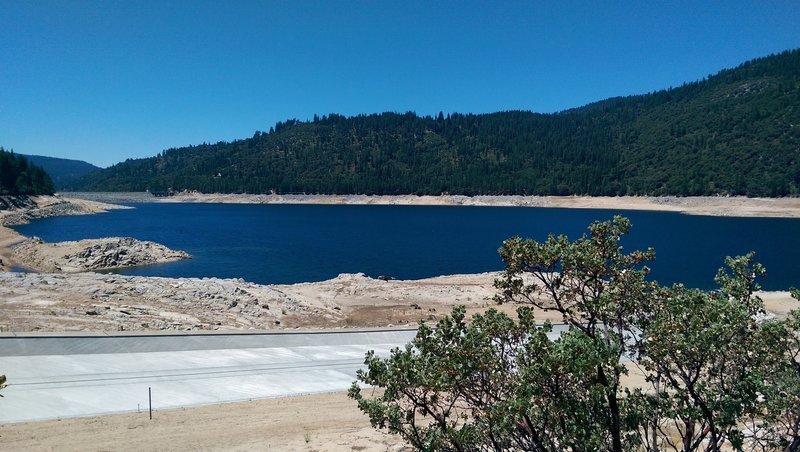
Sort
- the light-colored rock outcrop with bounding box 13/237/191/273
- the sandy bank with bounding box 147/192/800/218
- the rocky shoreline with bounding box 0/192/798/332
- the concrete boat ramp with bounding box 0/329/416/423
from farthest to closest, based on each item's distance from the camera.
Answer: the sandy bank with bounding box 147/192/800/218
the light-colored rock outcrop with bounding box 13/237/191/273
the rocky shoreline with bounding box 0/192/798/332
the concrete boat ramp with bounding box 0/329/416/423

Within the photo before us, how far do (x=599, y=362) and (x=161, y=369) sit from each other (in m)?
17.2

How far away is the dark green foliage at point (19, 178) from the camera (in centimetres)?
10875

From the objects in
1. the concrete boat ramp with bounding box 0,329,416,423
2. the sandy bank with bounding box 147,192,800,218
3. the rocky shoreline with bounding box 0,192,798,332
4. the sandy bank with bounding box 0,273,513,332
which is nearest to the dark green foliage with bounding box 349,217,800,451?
the concrete boat ramp with bounding box 0,329,416,423

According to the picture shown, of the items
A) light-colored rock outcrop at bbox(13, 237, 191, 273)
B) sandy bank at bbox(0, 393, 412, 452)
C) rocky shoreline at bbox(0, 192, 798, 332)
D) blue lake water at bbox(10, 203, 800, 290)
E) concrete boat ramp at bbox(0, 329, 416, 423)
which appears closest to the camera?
sandy bank at bbox(0, 393, 412, 452)

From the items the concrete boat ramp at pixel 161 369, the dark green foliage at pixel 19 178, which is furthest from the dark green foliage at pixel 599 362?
the dark green foliage at pixel 19 178

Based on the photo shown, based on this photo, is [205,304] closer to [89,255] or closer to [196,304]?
[196,304]

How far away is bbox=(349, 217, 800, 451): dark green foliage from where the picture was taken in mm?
6211

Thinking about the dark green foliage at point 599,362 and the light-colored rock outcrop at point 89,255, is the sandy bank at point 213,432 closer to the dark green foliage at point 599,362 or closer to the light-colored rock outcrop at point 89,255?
the dark green foliage at point 599,362

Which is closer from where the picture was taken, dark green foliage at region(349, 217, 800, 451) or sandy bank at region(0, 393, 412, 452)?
dark green foliage at region(349, 217, 800, 451)

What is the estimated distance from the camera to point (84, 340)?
66.5 feet

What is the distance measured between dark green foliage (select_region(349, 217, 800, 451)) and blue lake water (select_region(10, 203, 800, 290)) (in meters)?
43.9

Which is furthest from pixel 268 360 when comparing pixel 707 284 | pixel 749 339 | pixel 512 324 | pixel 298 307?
pixel 707 284

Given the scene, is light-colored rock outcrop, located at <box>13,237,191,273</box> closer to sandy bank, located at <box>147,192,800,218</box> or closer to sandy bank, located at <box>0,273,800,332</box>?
sandy bank, located at <box>0,273,800,332</box>

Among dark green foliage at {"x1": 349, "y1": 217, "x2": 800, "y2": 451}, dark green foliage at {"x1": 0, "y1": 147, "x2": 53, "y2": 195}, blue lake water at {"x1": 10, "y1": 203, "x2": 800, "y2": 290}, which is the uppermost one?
dark green foliage at {"x1": 0, "y1": 147, "x2": 53, "y2": 195}
